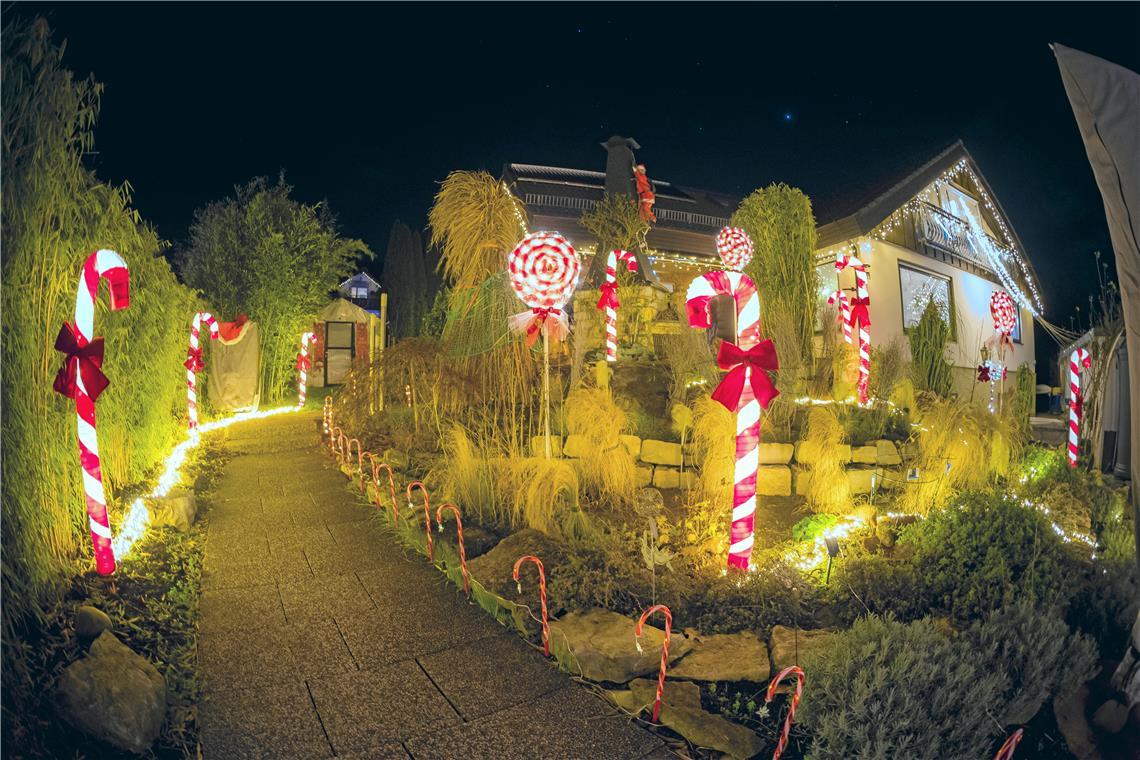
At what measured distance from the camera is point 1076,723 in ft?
9.61

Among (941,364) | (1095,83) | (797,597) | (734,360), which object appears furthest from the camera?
(941,364)

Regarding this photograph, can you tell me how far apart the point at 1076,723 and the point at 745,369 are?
2.53 m

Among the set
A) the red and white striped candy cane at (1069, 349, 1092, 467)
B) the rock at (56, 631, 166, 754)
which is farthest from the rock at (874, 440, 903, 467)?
the rock at (56, 631, 166, 754)

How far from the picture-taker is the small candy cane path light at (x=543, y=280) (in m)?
6.86

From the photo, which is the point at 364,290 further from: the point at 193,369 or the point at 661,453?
the point at 661,453

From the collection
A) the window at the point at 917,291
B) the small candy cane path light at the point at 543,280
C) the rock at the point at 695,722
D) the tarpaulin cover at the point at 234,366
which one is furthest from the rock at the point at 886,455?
the tarpaulin cover at the point at 234,366

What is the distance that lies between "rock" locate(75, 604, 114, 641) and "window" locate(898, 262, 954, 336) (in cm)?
1543

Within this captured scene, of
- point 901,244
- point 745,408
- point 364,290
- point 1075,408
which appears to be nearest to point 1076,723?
point 745,408

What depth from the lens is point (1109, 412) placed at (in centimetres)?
952

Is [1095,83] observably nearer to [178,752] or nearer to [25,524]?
[178,752]

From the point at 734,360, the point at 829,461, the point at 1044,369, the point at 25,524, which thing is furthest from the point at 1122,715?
the point at 1044,369

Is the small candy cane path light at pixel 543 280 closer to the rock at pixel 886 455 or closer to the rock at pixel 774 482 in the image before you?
the rock at pixel 774 482

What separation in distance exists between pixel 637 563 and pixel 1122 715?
2.66m

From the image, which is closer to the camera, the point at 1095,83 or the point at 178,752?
the point at 1095,83
